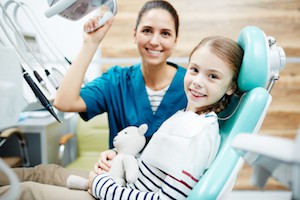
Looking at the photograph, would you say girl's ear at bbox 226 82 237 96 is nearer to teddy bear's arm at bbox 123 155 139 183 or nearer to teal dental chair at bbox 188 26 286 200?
teal dental chair at bbox 188 26 286 200

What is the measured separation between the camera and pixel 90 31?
3.25 ft

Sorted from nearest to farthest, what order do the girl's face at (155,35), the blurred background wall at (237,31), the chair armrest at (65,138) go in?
1. the girl's face at (155,35)
2. the blurred background wall at (237,31)
3. the chair armrest at (65,138)

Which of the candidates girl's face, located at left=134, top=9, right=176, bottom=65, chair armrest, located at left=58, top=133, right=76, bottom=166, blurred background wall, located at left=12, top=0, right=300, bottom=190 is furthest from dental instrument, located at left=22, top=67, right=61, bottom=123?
blurred background wall, located at left=12, top=0, right=300, bottom=190

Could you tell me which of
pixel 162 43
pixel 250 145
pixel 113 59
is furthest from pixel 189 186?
pixel 113 59

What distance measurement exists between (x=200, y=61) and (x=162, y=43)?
0.24m

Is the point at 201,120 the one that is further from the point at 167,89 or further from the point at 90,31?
the point at 90,31

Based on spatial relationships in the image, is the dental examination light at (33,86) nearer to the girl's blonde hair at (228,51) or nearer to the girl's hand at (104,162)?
the girl's hand at (104,162)

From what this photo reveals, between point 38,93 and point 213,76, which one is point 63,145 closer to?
point 38,93

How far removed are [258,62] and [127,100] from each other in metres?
0.53

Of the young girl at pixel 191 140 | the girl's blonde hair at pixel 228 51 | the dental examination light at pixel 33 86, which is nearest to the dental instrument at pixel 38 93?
the dental examination light at pixel 33 86

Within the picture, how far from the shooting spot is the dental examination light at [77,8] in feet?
2.86

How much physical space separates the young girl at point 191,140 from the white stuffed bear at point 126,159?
30 millimetres

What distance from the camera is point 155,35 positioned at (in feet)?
3.59

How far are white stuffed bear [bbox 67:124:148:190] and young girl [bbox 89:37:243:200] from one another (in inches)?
1.2
